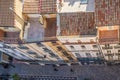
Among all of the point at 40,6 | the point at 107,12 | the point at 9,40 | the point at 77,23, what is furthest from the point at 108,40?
the point at 9,40

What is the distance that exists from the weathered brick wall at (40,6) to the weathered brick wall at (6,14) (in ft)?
7.41

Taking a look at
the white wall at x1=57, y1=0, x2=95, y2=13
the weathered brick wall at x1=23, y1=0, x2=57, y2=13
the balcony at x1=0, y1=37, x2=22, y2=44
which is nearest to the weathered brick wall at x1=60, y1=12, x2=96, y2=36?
the white wall at x1=57, y1=0, x2=95, y2=13

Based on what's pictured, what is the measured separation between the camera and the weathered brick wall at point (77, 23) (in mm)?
40469

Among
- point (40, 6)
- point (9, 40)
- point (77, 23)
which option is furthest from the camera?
point (9, 40)

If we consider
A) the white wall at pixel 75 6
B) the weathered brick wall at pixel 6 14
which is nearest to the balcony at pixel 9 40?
the weathered brick wall at pixel 6 14

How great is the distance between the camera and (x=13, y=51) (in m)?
49.2

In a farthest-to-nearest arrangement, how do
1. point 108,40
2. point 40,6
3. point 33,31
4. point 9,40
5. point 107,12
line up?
point 9,40, point 33,31, point 40,6, point 108,40, point 107,12

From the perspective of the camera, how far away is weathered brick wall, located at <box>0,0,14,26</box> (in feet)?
138

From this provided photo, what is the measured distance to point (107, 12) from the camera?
39.4 m

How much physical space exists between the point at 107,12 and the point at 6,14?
13.3 meters

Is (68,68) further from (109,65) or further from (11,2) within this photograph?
(11,2)

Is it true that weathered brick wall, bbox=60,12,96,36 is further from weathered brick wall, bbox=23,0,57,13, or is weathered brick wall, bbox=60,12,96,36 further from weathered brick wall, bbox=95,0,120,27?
weathered brick wall, bbox=23,0,57,13

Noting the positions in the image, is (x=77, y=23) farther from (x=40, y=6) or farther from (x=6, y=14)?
(x=6, y=14)

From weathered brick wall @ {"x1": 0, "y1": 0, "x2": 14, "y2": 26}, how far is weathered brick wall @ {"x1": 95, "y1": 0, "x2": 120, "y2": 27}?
36.9 feet
